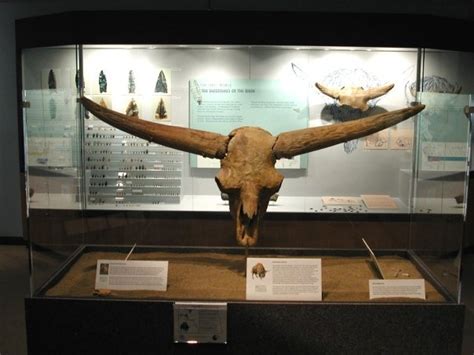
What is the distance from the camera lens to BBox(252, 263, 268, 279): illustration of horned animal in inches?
109

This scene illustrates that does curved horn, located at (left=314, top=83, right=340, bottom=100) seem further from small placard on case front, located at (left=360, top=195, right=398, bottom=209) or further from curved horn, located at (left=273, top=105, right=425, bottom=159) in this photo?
small placard on case front, located at (left=360, top=195, right=398, bottom=209)

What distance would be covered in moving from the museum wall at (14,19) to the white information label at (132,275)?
119 inches

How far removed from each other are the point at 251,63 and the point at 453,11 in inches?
79.7

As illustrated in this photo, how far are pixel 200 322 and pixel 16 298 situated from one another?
2.50 meters

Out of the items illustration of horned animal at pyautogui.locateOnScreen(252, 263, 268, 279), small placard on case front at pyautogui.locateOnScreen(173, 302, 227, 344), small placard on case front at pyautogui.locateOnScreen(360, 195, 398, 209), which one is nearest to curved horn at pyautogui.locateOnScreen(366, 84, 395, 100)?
small placard on case front at pyautogui.locateOnScreen(360, 195, 398, 209)

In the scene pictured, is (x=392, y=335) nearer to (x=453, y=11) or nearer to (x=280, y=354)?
(x=280, y=354)

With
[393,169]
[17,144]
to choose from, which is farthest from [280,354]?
[17,144]

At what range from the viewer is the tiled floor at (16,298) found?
3.71 metres

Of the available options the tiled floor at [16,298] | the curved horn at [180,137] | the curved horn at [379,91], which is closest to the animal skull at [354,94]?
the curved horn at [379,91]

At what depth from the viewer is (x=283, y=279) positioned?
9.08 feet

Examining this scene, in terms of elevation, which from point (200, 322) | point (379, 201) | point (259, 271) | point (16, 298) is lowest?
point (16, 298)

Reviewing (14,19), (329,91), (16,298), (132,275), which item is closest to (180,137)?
(132,275)

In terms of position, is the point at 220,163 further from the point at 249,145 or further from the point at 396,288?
the point at 396,288

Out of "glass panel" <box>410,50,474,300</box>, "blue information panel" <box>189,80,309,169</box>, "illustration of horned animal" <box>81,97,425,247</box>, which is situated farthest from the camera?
"blue information panel" <box>189,80,309,169</box>
